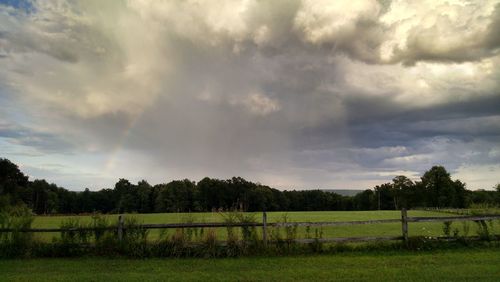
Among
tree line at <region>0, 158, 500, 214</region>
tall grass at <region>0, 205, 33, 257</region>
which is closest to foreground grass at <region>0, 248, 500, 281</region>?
tall grass at <region>0, 205, 33, 257</region>

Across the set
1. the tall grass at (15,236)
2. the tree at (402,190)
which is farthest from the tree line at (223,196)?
the tall grass at (15,236)

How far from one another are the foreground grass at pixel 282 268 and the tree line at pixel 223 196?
8164 cm

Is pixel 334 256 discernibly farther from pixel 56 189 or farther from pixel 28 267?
pixel 56 189

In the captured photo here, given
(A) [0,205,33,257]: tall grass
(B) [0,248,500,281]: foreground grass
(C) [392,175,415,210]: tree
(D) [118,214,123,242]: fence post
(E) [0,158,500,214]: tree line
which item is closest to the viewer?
(B) [0,248,500,281]: foreground grass

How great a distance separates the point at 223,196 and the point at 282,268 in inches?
3727

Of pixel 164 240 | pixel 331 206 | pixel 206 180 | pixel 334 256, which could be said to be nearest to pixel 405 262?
pixel 334 256

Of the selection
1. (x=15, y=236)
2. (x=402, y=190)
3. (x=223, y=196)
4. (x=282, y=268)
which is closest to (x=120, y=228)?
(x=15, y=236)

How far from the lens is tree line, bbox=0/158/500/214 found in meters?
99.7

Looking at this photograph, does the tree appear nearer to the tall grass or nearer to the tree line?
the tree line

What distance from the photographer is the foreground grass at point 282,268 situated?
999cm

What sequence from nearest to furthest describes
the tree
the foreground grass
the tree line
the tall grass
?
1. the foreground grass
2. the tall grass
3. the tree line
4. the tree

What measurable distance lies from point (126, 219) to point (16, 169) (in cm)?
7986

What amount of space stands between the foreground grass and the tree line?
A: 8164 cm

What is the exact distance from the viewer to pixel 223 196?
344 feet
